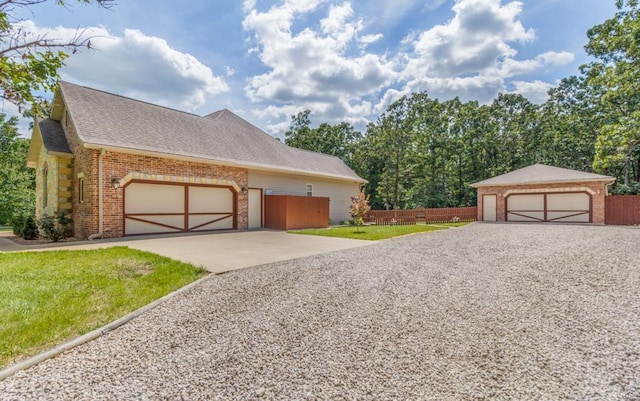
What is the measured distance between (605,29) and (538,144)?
1751cm

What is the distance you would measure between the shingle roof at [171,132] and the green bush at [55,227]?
11.5 feet

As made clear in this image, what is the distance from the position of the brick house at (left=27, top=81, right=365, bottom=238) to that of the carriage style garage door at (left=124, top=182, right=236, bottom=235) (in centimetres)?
4

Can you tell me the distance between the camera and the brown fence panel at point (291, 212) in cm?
1493

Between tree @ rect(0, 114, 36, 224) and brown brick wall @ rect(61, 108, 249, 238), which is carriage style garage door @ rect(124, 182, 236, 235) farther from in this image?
tree @ rect(0, 114, 36, 224)

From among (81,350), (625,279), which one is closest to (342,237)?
(625,279)

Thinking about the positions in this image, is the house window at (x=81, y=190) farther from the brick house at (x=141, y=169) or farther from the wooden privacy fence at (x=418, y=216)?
the wooden privacy fence at (x=418, y=216)

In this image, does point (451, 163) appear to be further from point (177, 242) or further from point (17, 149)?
point (17, 149)

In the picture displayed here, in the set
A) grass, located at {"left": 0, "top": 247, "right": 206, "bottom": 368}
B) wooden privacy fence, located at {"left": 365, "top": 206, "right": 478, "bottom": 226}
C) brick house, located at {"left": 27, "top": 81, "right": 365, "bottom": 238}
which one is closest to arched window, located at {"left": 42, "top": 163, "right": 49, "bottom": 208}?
brick house, located at {"left": 27, "top": 81, "right": 365, "bottom": 238}

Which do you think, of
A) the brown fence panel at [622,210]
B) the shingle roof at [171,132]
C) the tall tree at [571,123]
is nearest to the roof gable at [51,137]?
the shingle roof at [171,132]

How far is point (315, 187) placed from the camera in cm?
1931

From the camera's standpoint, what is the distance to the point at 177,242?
32.7 ft

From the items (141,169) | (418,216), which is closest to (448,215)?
(418,216)

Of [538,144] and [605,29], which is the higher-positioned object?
[605,29]

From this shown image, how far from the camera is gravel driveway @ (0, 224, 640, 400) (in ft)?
8.16
